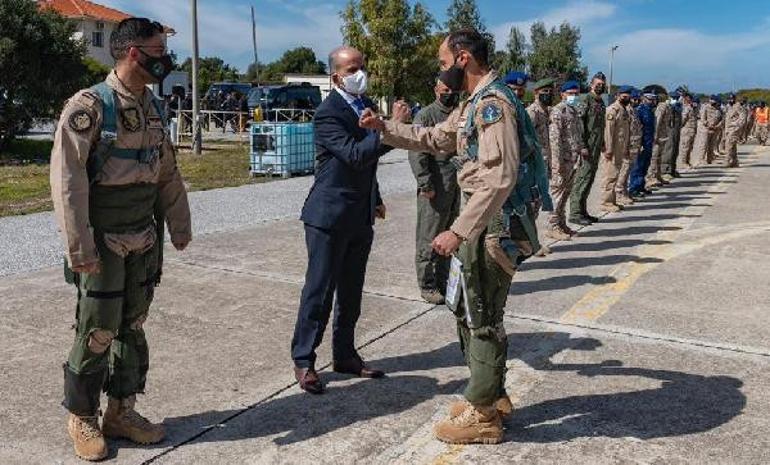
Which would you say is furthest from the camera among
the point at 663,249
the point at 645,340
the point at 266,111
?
the point at 266,111

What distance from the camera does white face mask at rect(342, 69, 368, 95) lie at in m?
3.87

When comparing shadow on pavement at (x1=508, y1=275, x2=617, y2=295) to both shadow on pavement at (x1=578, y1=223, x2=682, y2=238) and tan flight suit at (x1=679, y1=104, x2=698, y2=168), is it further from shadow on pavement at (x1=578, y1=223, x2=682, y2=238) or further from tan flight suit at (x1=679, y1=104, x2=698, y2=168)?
tan flight suit at (x1=679, y1=104, x2=698, y2=168)

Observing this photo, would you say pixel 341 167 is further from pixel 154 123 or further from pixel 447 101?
pixel 447 101

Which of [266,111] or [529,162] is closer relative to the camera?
[529,162]

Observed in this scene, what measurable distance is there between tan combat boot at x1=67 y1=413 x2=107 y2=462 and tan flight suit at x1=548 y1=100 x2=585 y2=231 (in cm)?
628

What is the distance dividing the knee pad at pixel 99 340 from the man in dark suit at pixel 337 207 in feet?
Result: 3.75

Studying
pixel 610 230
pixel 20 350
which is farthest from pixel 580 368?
pixel 610 230

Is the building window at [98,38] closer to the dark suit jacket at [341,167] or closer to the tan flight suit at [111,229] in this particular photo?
the dark suit jacket at [341,167]

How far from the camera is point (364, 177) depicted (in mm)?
4145

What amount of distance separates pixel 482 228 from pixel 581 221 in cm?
688

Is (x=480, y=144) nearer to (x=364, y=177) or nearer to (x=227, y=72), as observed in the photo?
(x=364, y=177)

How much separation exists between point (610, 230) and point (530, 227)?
6332mm

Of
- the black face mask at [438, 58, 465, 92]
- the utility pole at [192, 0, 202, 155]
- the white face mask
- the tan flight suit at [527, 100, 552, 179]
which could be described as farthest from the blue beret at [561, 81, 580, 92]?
the utility pole at [192, 0, 202, 155]

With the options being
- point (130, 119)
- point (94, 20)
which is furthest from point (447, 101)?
point (94, 20)
